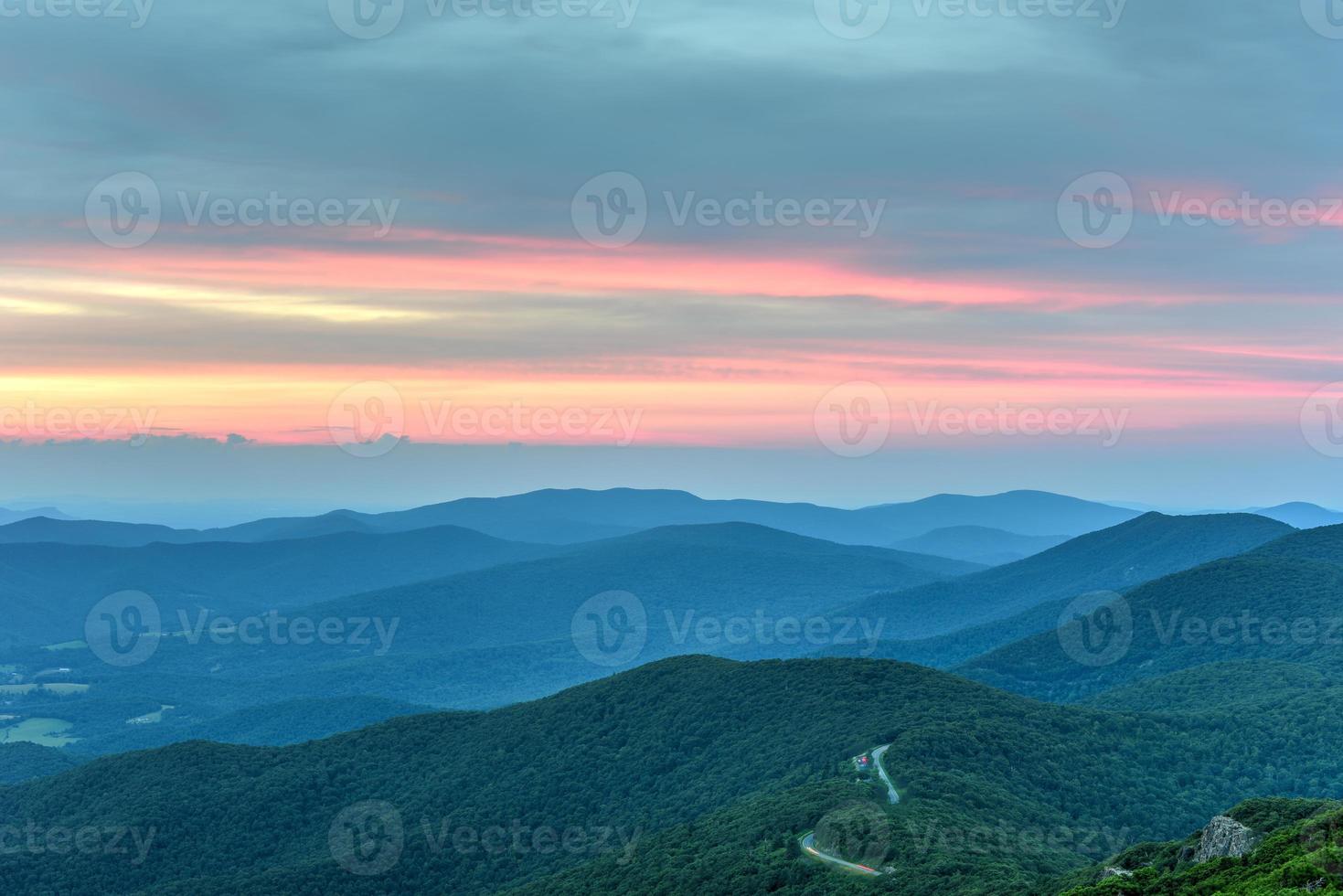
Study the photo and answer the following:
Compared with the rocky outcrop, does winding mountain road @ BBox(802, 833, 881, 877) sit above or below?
below

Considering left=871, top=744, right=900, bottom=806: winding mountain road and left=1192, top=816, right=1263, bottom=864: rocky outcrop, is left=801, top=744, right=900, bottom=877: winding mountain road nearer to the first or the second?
left=871, top=744, right=900, bottom=806: winding mountain road

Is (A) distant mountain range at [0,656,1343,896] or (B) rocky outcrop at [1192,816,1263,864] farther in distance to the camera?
(A) distant mountain range at [0,656,1343,896]

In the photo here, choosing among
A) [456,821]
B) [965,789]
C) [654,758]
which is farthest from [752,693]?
[965,789]

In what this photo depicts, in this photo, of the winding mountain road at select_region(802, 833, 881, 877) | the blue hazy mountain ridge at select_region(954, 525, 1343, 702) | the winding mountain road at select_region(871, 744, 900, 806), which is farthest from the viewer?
the blue hazy mountain ridge at select_region(954, 525, 1343, 702)

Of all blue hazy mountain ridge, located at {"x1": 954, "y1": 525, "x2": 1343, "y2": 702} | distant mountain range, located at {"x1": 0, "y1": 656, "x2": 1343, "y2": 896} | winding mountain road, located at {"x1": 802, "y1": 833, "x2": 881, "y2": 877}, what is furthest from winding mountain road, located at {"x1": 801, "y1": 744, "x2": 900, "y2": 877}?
blue hazy mountain ridge, located at {"x1": 954, "y1": 525, "x2": 1343, "y2": 702}

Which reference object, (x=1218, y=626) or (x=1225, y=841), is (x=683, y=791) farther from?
(x=1218, y=626)

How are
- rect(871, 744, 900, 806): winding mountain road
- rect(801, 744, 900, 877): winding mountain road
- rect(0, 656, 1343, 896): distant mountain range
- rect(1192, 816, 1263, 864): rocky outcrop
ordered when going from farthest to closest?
rect(871, 744, 900, 806): winding mountain road → rect(0, 656, 1343, 896): distant mountain range → rect(801, 744, 900, 877): winding mountain road → rect(1192, 816, 1263, 864): rocky outcrop

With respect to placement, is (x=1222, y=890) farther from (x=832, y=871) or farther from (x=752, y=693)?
(x=752, y=693)

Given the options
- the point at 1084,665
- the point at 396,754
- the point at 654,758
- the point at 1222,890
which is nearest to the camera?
the point at 1222,890
